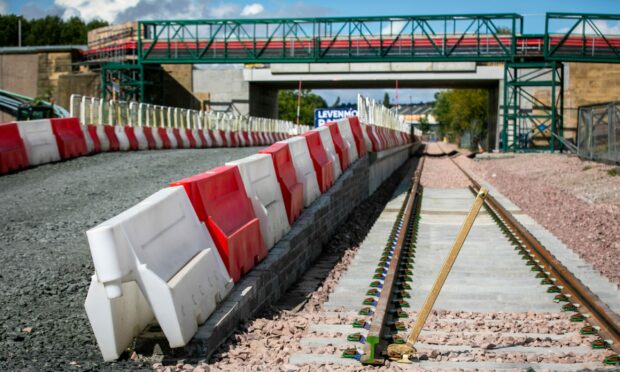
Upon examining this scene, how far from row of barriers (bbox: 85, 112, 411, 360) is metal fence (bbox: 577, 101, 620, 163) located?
1769 centimetres

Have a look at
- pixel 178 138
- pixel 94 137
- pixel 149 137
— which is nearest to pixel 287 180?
pixel 94 137

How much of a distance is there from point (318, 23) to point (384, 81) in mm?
10380

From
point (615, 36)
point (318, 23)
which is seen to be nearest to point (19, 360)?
point (318, 23)

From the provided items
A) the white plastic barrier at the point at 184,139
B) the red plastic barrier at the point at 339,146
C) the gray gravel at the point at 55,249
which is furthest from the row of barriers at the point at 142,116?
the red plastic barrier at the point at 339,146

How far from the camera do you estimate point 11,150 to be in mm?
14953

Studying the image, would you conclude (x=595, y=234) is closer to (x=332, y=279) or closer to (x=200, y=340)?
(x=332, y=279)

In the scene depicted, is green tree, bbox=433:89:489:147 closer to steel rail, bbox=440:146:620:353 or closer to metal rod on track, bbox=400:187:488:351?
steel rail, bbox=440:146:620:353

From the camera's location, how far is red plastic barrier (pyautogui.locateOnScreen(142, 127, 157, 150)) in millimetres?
23219

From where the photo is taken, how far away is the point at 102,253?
15.1ft

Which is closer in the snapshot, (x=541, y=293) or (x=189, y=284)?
(x=189, y=284)

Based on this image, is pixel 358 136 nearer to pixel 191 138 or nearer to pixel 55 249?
pixel 55 249

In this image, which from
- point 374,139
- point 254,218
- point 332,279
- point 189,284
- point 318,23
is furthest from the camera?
point 318,23

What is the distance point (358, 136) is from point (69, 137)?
19.9 ft

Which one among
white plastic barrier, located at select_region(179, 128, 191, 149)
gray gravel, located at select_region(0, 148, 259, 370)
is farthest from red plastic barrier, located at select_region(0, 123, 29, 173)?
white plastic barrier, located at select_region(179, 128, 191, 149)
